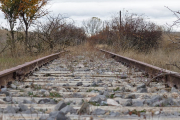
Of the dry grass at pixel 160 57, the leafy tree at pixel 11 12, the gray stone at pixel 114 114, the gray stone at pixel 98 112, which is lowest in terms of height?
the gray stone at pixel 114 114

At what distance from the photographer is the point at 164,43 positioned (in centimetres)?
1551

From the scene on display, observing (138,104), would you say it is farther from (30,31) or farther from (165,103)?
(30,31)

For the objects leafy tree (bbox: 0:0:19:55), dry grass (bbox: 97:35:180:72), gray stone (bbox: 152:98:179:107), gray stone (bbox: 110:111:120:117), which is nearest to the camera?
gray stone (bbox: 110:111:120:117)

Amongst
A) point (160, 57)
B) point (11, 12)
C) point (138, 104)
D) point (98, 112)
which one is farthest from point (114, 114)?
point (11, 12)

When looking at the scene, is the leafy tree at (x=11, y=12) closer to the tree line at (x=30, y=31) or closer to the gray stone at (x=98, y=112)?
the tree line at (x=30, y=31)

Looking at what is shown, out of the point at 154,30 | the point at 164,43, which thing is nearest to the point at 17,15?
the point at 154,30

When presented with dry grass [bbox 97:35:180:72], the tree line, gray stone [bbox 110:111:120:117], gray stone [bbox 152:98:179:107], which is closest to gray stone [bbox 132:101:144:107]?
gray stone [bbox 152:98:179:107]

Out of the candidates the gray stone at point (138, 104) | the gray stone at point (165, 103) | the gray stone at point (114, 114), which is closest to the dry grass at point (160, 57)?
the gray stone at point (165, 103)

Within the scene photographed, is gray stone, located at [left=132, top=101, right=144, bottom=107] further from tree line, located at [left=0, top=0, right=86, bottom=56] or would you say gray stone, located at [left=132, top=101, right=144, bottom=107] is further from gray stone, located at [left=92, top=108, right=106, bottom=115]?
tree line, located at [left=0, top=0, right=86, bottom=56]

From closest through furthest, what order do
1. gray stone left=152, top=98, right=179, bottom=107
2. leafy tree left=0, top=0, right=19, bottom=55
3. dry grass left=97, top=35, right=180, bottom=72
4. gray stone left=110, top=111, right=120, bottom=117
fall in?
gray stone left=110, top=111, right=120, bottom=117 < gray stone left=152, top=98, right=179, bottom=107 < dry grass left=97, top=35, right=180, bottom=72 < leafy tree left=0, top=0, right=19, bottom=55

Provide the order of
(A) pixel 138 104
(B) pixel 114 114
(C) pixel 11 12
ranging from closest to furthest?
1. (B) pixel 114 114
2. (A) pixel 138 104
3. (C) pixel 11 12

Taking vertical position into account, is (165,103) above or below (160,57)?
below

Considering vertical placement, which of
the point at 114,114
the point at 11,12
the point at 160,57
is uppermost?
the point at 11,12

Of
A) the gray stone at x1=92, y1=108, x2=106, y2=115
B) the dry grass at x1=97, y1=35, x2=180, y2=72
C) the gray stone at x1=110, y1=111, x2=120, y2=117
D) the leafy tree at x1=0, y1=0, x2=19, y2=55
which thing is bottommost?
the gray stone at x1=110, y1=111, x2=120, y2=117
